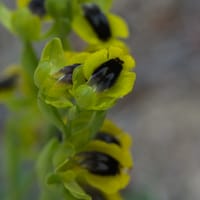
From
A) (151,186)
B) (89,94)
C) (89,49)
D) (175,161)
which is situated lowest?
(89,94)

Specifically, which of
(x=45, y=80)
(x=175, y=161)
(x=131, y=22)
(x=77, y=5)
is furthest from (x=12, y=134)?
(x=131, y=22)

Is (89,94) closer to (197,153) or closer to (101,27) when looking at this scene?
(101,27)

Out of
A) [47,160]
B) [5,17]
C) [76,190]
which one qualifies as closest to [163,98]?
[5,17]

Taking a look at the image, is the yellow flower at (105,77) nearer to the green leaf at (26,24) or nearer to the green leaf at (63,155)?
the green leaf at (63,155)

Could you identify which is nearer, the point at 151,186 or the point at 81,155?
the point at 81,155

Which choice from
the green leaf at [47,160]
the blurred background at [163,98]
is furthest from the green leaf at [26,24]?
the blurred background at [163,98]

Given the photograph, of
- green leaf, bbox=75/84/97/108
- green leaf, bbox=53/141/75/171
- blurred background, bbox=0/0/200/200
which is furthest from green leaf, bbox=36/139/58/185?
blurred background, bbox=0/0/200/200

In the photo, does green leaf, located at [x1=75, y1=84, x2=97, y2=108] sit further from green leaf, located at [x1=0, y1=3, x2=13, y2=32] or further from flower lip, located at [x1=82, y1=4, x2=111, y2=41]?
green leaf, located at [x1=0, y1=3, x2=13, y2=32]
